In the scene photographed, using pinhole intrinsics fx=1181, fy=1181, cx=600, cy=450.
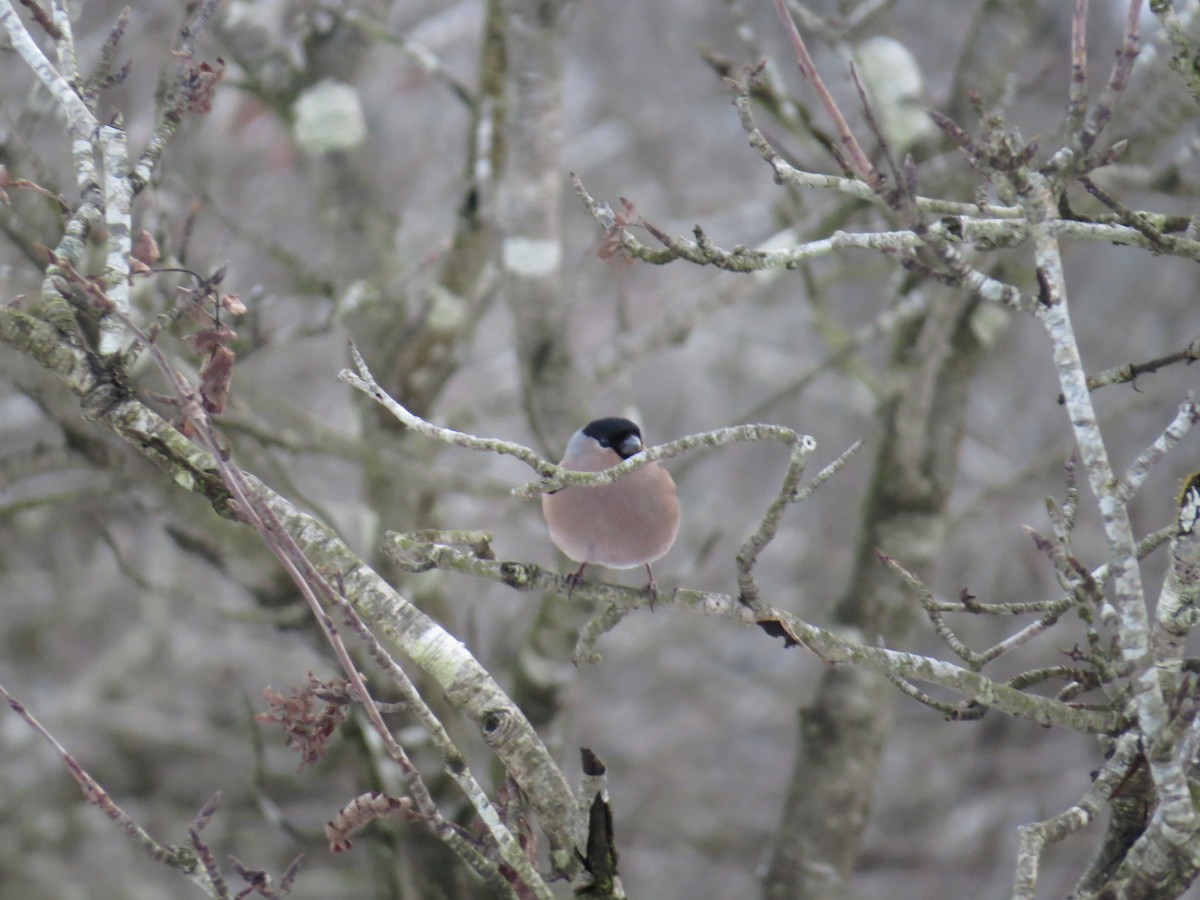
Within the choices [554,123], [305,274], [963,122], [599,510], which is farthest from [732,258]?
[305,274]

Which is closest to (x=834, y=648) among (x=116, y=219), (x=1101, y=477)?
(x=1101, y=477)

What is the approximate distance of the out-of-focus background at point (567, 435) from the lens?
3861mm

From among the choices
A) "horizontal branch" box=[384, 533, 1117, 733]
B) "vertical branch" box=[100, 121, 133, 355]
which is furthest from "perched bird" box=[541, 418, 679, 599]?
"vertical branch" box=[100, 121, 133, 355]

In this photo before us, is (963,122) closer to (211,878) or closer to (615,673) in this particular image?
(211,878)

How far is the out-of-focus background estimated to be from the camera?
386 cm

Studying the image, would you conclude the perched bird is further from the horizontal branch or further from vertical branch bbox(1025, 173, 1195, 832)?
vertical branch bbox(1025, 173, 1195, 832)

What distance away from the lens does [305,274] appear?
425cm

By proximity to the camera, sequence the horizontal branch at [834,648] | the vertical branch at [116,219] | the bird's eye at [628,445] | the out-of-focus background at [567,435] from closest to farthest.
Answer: the vertical branch at [116,219], the horizontal branch at [834,648], the bird's eye at [628,445], the out-of-focus background at [567,435]

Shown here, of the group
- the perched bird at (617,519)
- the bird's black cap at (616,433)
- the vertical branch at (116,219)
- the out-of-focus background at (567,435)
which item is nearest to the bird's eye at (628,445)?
the bird's black cap at (616,433)

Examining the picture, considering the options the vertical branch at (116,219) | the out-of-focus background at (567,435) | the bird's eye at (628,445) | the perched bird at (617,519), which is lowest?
the vertical branch at (116,219)

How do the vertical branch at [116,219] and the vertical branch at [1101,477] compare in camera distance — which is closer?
the vertical branch at [1101,477]

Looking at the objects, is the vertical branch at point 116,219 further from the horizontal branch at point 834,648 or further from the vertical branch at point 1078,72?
the vertical branch at point 1078,72

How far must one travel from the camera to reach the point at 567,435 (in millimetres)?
3752

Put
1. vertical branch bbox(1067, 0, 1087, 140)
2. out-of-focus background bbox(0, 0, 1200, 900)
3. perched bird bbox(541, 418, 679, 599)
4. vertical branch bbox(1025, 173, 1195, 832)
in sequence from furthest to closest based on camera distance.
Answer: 1. out-of-focus background bbox(0, 0, 1200, 900)
2. perched bird bbox(541, 418, 679, 599)
3. vertical branch bbox(1025, 173, 1195, 832)
4. vertical branch bbox(1067, 0, 1087, 140)
